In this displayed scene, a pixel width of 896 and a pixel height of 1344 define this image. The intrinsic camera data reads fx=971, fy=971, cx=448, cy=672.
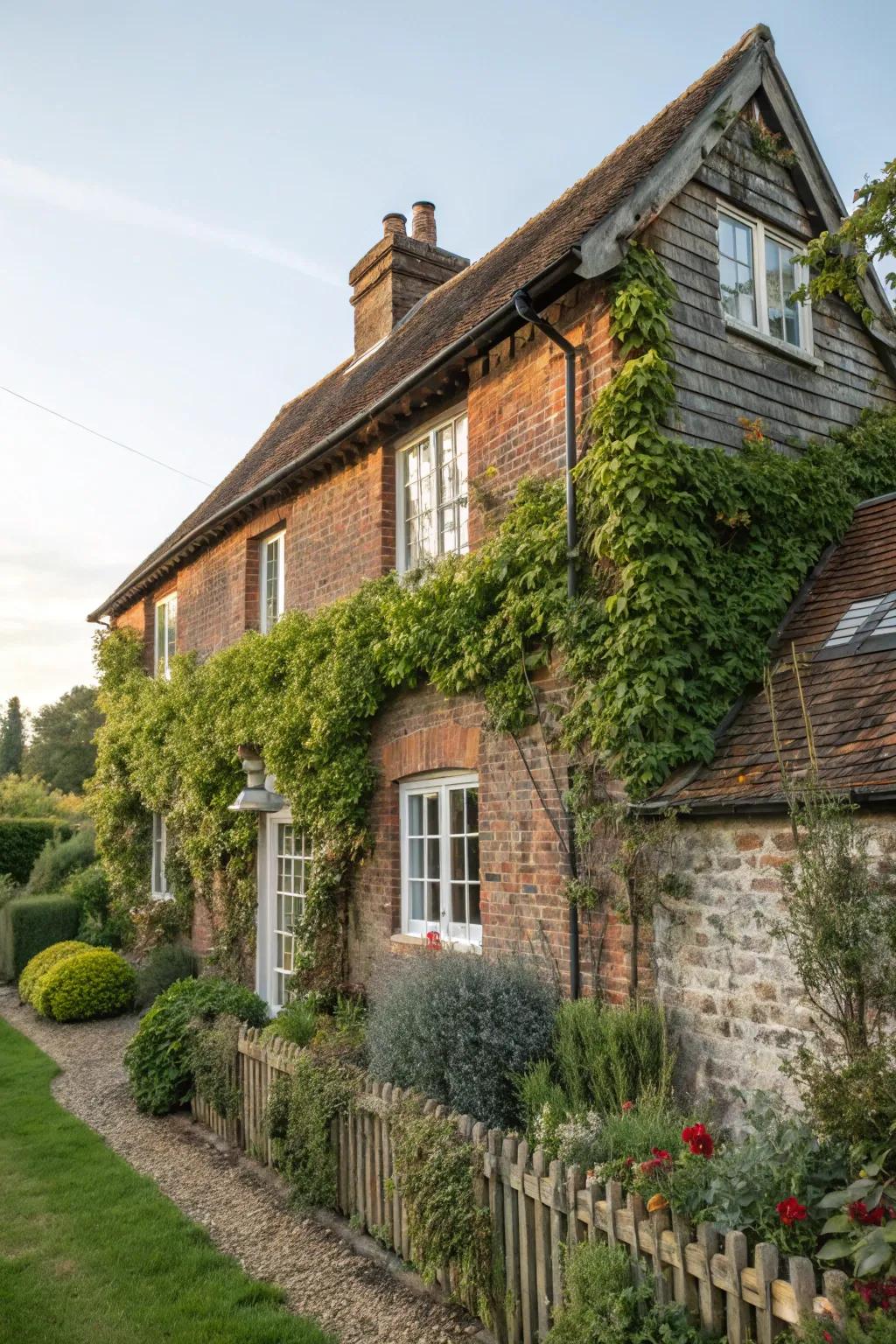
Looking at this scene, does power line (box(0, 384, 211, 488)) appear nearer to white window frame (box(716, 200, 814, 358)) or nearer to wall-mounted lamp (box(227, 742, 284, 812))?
wall-mounted lamp (box(227, 742, 284, 812))

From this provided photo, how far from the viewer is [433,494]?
9672 mm

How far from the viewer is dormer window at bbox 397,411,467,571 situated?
9.30 metres

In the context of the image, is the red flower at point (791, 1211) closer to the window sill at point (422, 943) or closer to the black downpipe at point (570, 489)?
the black downpipe at point (570, 489)

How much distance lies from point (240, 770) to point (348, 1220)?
6947 millimetres

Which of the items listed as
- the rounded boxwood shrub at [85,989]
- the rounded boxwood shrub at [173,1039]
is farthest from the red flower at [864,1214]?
the rounded boxwood shrub at [85,989]

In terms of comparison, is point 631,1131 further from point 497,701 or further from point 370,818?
point 370,818

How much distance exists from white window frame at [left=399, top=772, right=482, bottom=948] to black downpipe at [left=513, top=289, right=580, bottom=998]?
4.10 feet

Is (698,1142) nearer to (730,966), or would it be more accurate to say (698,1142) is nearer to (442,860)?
(730,966)

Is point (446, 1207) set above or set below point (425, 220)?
below

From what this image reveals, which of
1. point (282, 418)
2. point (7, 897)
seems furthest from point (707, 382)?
point (7, 897)

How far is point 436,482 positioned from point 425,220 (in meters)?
8.45

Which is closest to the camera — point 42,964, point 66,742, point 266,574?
point 266,574

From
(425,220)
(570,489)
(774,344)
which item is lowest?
(570,489)

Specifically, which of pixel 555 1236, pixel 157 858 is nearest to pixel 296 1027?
pixel 555 1236
